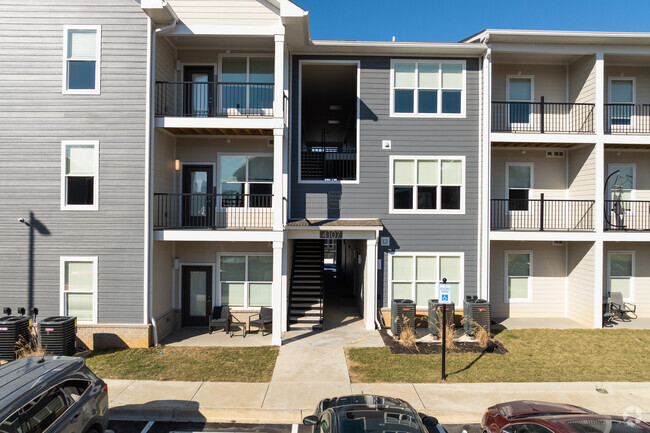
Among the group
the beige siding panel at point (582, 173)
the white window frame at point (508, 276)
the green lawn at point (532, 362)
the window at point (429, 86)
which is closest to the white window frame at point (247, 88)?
the window at point (429, 86)

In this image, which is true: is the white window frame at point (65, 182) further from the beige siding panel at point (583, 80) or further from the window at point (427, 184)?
the beige siding panel at point (583, 80)

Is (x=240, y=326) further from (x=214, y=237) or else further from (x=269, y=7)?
(x=269, y=7)

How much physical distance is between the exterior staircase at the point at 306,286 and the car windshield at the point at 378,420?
792 cm

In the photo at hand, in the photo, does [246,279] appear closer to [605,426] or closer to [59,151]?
[59,151]

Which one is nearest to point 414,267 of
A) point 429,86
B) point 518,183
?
point 518,183

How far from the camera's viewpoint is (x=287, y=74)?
13.4 meters

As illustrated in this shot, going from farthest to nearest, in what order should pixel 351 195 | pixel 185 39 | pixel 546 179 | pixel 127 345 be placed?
pixel 546 179, pixel 351 195, pixel 185 39, pixel 127 345

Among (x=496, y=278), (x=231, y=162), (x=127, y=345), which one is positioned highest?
(x=231, y=162)

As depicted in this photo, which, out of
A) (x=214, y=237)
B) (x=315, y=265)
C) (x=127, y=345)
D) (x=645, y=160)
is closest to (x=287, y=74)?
(x=214, y=237)

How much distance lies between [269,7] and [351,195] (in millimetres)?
6309

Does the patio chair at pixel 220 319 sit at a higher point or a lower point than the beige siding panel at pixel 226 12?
lower

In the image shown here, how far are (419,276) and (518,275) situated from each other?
3.91 metres

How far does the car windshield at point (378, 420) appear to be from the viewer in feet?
16.3

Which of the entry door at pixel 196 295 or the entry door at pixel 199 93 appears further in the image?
the entry door at pixel 196 295
